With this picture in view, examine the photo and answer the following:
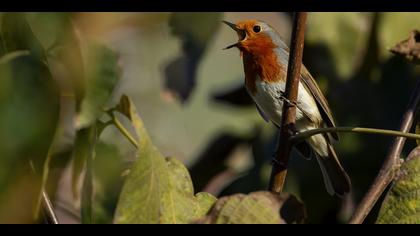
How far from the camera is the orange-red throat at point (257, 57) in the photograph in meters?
2.99

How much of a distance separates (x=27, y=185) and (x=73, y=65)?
0.98 ft

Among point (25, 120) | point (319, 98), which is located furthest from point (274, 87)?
point (25, 120)

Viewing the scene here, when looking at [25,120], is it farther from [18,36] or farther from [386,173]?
[386,173]

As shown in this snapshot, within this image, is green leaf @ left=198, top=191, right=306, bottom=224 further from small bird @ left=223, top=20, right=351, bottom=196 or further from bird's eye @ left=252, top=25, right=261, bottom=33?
bird's eye @ left=252, top=25, right=261, bottom=33

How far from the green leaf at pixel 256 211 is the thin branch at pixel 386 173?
0.54ft

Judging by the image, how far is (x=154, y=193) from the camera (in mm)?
1341

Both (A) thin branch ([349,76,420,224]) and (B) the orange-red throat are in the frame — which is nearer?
(A) thin branch ([349,76,420,224])

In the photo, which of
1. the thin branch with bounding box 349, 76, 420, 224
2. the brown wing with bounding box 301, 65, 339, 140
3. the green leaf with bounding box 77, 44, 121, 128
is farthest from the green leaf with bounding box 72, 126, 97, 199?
the brown wing with bounding box 301, 65, 339, 140

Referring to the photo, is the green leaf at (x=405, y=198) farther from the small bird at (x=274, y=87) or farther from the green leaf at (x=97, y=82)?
the small bird at (x=274, y=87)

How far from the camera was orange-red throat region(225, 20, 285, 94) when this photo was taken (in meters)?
2.99

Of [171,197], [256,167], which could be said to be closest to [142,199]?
[171,197]

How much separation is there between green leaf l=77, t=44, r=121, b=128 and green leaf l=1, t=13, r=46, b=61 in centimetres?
12

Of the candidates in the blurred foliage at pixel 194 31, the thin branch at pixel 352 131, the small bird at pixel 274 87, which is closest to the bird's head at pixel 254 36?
the small bird at pixel 274 87
